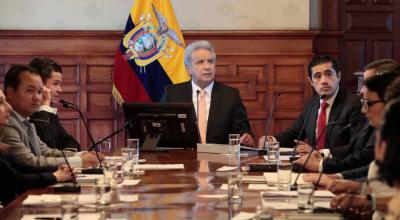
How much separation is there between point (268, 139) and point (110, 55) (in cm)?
260

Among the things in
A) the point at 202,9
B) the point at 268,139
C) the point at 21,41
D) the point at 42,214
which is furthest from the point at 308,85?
the point at 42,214

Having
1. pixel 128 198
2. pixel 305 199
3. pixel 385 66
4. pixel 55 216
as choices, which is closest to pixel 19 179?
pixel 128 198

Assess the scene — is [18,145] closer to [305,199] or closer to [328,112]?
[305,199]

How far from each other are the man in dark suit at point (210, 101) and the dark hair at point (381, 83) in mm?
2733

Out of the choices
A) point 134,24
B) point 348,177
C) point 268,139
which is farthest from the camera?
point 134,24

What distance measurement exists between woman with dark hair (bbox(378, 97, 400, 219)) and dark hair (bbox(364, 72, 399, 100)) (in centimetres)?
86

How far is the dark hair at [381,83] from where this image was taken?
2889 millimetres

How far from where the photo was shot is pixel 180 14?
23.4ft

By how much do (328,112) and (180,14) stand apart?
2.36 m

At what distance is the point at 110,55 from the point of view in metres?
7.14

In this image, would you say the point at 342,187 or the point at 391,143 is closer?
the point at 391,143

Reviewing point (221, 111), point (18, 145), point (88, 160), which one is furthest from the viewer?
point (221, 111)

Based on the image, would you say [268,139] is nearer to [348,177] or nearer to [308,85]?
[348,177]

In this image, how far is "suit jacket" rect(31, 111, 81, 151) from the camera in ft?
16.6
